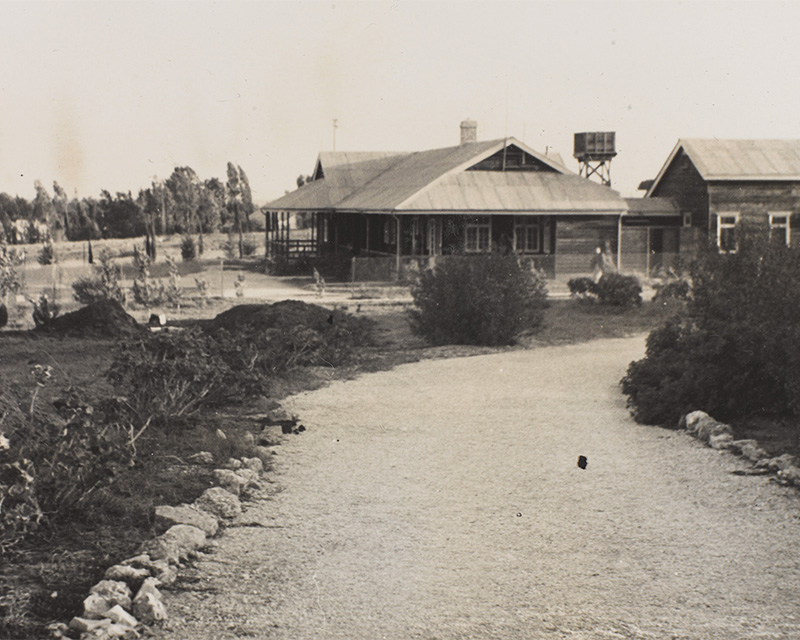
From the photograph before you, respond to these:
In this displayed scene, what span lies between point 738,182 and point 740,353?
86.0 feet

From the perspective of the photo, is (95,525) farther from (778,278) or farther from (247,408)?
(778,278)

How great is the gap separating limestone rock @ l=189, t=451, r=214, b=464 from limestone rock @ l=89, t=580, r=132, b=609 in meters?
3.09

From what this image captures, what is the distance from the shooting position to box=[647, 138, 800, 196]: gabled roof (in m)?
34.6

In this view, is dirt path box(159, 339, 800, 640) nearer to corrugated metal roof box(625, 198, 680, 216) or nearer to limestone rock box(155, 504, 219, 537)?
limestone rock box(155, 504, 219, 537)

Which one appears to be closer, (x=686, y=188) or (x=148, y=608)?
(x=148, y=608)

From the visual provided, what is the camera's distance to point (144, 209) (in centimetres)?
4888

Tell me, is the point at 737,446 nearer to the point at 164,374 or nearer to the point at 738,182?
the point at 164,374

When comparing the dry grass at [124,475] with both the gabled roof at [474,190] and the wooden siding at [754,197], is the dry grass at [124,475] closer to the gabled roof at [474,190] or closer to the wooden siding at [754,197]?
the gabled roof at [474,190]

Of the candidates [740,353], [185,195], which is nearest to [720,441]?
[740,353]

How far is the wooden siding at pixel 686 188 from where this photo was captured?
35.6 m

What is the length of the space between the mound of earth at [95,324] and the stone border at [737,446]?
10.6 m

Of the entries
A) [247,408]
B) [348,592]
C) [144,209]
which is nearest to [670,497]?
[348,592]

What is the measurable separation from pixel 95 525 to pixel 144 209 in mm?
44185

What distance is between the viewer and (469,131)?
1576 inches
